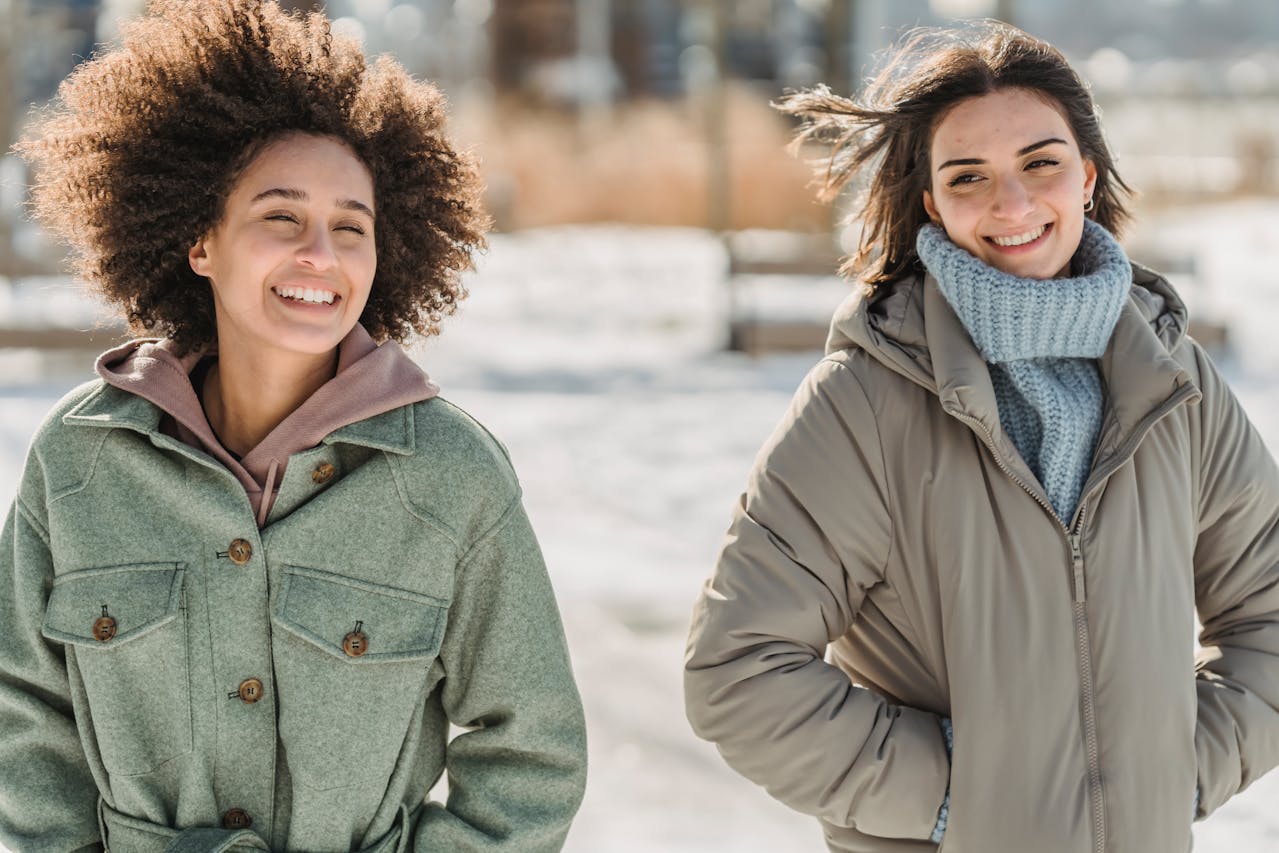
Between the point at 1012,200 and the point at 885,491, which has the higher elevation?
the point at 1012,200

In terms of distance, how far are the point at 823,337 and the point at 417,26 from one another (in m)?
44.9

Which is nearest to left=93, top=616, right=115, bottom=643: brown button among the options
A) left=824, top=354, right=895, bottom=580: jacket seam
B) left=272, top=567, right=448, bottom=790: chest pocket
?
left=272, top=567, right=448, bottom=790: chest pocket

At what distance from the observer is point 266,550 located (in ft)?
6.78

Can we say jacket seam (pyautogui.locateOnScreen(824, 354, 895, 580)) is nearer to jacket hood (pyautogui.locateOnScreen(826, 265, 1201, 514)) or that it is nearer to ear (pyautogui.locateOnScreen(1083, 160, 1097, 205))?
jacket hood (pyautogui.locateOnScreen(826, 265, 1201, 514))

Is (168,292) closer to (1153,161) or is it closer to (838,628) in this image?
(838,628)

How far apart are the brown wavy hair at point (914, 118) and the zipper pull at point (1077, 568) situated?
1.81 ft

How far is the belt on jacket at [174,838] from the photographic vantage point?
1996 mm

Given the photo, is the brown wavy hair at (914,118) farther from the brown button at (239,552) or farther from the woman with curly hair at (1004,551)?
the brown button at (239,552)

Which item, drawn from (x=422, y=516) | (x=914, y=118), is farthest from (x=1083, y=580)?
(x=422, y=516)

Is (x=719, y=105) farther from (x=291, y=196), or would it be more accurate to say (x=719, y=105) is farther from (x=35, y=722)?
(x=35, y=722)

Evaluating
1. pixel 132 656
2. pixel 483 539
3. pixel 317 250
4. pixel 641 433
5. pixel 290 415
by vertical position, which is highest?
pixel 317 250

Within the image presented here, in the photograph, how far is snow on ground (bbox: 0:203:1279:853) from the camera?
3678mm

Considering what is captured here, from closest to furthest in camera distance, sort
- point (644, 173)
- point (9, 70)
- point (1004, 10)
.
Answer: point (1004, 10), point (9, 70), point (644, 173)

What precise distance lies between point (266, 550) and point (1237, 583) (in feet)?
4.69
